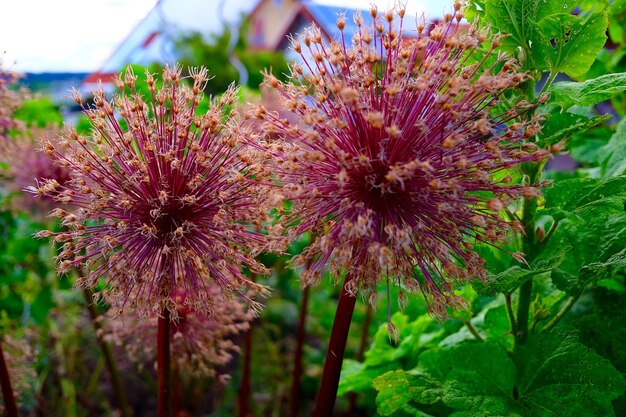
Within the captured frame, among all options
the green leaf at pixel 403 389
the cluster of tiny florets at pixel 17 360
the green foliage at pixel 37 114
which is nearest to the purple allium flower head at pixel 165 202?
the green leaf at pixel 403 389

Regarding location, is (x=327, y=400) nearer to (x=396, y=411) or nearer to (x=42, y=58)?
(x=396, y=411)

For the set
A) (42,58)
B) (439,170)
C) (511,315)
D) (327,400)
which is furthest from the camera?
(42,58)

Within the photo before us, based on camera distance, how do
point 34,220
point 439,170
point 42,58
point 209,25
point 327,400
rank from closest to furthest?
point 439,170 < point 327,400 < point 34,220 < point 42,58 < point 209,25

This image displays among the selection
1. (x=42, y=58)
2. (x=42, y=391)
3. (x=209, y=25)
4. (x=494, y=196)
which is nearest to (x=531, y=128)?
(x=494, y=196)

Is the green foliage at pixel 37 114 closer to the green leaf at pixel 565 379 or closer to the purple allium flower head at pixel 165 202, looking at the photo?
the purple allium flower head at pixel 165 202

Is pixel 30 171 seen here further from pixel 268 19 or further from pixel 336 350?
pixel 268 19
